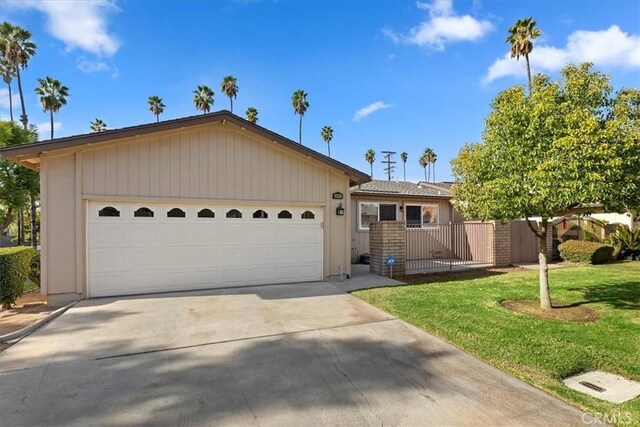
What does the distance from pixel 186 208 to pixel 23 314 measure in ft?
12.5

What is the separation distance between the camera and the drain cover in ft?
11.3

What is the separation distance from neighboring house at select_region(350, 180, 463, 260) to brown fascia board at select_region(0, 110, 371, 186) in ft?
11.0

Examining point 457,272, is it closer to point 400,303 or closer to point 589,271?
point 589,271

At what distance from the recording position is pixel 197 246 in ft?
27.2

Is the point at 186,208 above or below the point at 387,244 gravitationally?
above

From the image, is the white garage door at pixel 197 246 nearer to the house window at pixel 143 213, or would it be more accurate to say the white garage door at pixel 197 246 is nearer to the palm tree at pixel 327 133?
the house window at pixel 143 213

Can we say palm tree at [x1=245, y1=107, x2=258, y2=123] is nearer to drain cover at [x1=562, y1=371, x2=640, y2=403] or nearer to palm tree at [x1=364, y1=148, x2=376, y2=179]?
palm tree at [x1=364, y1=148, x2=376, y2=179]

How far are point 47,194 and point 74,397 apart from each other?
536 cm

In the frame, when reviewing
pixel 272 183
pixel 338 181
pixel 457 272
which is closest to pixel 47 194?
pixel 272 183

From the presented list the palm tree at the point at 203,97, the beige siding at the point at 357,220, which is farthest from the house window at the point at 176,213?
the palm tree at the point at 203,97

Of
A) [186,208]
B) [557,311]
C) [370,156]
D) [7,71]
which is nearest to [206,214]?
[186,208]

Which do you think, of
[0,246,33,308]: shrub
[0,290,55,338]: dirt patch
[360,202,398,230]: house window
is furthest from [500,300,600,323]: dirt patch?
[0,246,33,308]: shrub

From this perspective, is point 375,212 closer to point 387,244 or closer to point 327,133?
point 387,244

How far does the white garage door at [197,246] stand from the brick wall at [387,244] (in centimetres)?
202
